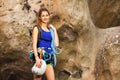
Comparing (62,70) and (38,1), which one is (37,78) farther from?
(38,1)

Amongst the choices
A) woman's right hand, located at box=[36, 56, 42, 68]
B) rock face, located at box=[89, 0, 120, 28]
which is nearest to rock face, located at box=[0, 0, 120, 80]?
rock face, located at box=[89, 0, 120, 28]

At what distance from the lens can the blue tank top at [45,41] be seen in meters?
6.02

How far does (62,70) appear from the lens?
24.1 ft

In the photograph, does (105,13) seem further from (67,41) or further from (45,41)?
(45,41)

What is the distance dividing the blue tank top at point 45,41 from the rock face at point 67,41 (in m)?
1.10

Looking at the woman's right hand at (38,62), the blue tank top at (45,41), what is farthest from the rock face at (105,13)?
the woman's right hand at (38,62)

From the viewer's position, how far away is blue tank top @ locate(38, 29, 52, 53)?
6.02 meters

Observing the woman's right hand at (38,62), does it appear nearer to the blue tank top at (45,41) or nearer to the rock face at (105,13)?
the blue tank top at (45,41)

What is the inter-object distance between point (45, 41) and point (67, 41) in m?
1.26

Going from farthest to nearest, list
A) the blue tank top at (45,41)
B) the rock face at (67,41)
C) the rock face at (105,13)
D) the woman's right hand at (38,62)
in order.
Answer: the rock face at (105,13), the rock face at (67,41), the blue tank top at (45,41), the woman's right hand at (38,62)

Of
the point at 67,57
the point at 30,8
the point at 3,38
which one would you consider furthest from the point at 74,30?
the point at 3,38

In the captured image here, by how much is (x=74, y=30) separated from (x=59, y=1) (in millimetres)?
708

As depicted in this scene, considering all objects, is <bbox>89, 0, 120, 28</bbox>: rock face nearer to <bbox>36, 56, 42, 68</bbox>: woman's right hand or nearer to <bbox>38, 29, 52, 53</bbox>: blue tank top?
<bbox>38, 29, 52, 53</bbox>: blue tank top

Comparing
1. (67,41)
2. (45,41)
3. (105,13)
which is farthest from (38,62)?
(105,13)
